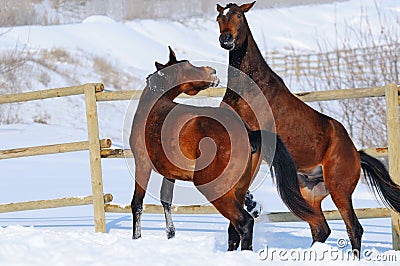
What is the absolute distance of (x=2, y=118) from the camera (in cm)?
1666

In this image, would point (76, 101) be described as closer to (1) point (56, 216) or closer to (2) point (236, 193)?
(1) point (56, 216)

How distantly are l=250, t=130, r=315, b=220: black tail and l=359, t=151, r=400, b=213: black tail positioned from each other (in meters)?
0.81

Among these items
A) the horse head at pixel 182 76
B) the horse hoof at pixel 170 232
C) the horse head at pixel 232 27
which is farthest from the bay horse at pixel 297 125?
the horse hoof at pixel 170 232

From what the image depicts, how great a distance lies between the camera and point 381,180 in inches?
183

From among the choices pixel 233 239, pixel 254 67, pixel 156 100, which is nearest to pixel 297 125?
pixel 254 67

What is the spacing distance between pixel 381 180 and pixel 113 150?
235 cm

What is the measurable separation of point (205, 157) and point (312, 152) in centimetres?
85

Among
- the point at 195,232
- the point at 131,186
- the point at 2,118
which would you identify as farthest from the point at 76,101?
the point at 195,232

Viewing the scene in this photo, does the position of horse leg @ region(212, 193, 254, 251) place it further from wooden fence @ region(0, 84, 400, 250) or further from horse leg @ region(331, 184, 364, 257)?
wooden fence @ region(0, 84, 400, 250)

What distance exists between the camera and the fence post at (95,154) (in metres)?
5.70

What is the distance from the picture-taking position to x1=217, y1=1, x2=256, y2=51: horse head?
4.33m

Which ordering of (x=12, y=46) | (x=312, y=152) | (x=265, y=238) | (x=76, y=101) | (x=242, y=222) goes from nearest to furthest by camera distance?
(x=242, y=222) < (x=312, y=152) < (x=265, y=238) < (x=76, y=101) < (x=12, y=46)

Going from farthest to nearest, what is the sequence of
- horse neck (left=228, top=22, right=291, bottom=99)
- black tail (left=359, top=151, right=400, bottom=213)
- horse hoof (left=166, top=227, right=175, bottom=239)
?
horse hoof (left=166, top=227, right=175, bottom=239), black tail (left=359, top=151, right=400, bottom=213), horse neck (left=228, top=22, right=291, bottom=99)

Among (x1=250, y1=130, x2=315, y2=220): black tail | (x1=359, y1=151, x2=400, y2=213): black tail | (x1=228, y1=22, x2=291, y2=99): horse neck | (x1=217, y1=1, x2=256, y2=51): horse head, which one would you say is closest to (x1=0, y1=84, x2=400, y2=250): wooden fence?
(x1=359, y1=151, x2=400, y2=213): black tail
